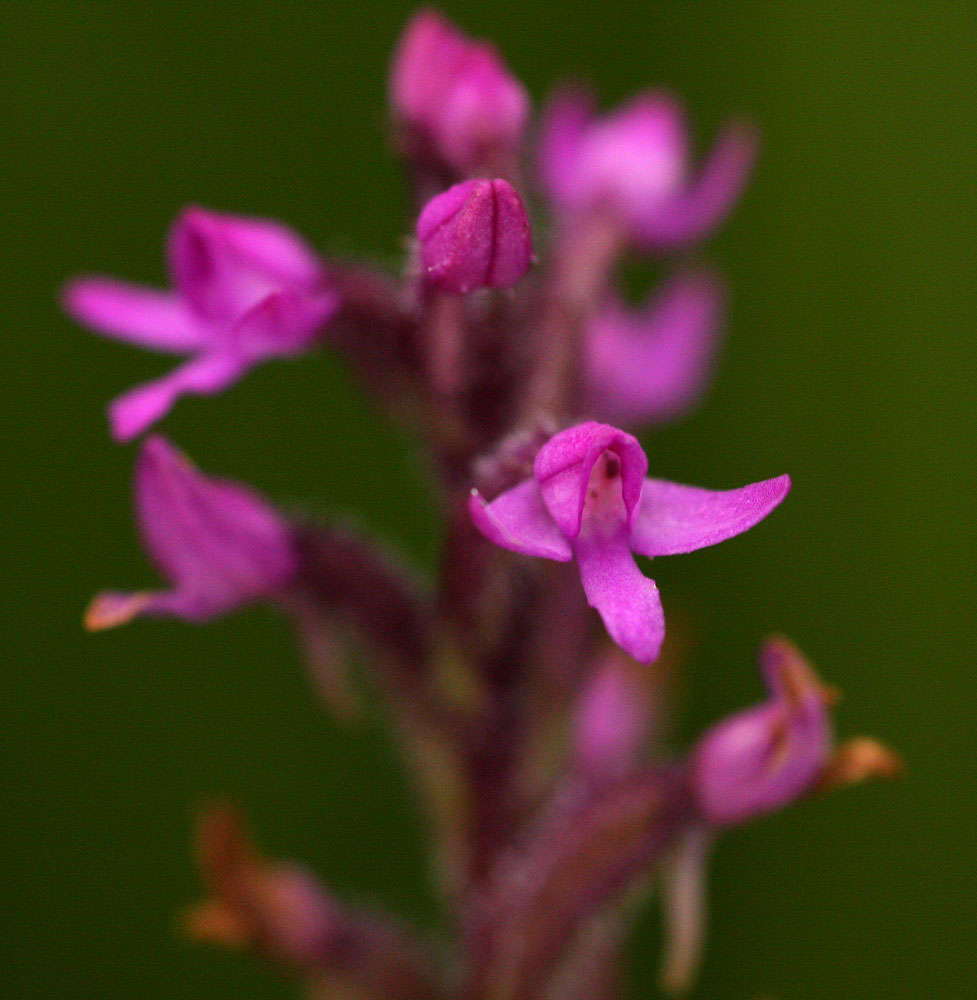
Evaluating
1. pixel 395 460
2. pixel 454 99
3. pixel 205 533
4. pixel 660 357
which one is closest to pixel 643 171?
pixel 660 357

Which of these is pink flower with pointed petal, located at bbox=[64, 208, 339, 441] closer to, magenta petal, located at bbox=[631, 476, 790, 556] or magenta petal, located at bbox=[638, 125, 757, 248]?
magenta petal, located at bbox=[631, 476, 790, 556]

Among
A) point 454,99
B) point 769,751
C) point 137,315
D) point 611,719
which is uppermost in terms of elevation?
point 454,99

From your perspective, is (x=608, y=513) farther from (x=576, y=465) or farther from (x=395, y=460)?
(x=395, y=460)

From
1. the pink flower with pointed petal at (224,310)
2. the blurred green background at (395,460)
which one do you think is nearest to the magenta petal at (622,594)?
the pink flower with pointed petal at (224,310)

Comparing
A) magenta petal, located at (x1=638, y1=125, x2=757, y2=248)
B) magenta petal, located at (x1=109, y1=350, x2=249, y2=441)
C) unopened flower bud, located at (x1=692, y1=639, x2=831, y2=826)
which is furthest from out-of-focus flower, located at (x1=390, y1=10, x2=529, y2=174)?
unopened flower bud, located at (x1=692, y1=639, x2=831, y2=826)

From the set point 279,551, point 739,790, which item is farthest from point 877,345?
point 279,551
